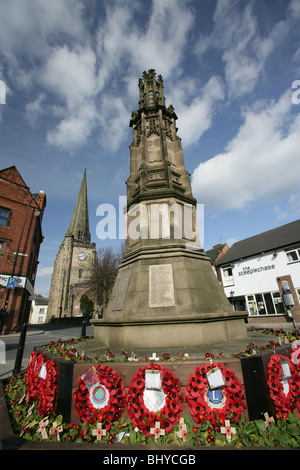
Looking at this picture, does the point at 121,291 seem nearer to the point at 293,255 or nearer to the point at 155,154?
the point at 155,154

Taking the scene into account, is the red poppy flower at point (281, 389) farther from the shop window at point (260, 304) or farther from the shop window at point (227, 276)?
the shop window at point (227, 276)

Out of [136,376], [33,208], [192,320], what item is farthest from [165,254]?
[33,208]

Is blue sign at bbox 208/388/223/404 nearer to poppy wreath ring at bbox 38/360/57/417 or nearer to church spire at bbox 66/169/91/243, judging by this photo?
poppy wreath ring at bbox 38/360/57/417

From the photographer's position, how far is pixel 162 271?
5.65m

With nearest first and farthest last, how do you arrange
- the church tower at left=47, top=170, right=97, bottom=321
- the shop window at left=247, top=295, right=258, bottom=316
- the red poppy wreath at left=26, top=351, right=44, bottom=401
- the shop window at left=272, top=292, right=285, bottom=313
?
the red poppy wreath at left=26, top=351, right=44, bottom=401, the shop window at left=272, top=292, right=285, bottom=313, the shop window at left=247, top=295, right=258, bottom=316, the church tower at left=47, top=170, right=97, bottom=321

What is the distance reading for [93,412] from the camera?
2879mm

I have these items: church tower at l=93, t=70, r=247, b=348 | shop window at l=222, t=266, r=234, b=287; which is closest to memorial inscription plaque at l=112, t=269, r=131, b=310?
church tower at l=93, t=70, r=247, b=348

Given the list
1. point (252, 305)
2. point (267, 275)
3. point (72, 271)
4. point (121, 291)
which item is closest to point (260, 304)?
point (252, 305)

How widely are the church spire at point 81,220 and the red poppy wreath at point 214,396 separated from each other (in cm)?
5705

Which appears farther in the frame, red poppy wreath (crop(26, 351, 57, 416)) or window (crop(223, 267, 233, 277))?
window (crop(223, 267, 233, 277))

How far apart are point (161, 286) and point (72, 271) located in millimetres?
50197

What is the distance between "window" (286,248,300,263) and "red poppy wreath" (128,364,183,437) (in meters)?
21.7

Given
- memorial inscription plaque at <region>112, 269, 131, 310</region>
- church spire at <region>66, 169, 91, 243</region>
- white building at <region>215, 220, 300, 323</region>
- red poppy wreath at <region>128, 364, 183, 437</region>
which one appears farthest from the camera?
church spire at <region>66, 169, 91, 243</region>

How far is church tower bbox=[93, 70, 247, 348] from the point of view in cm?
465
